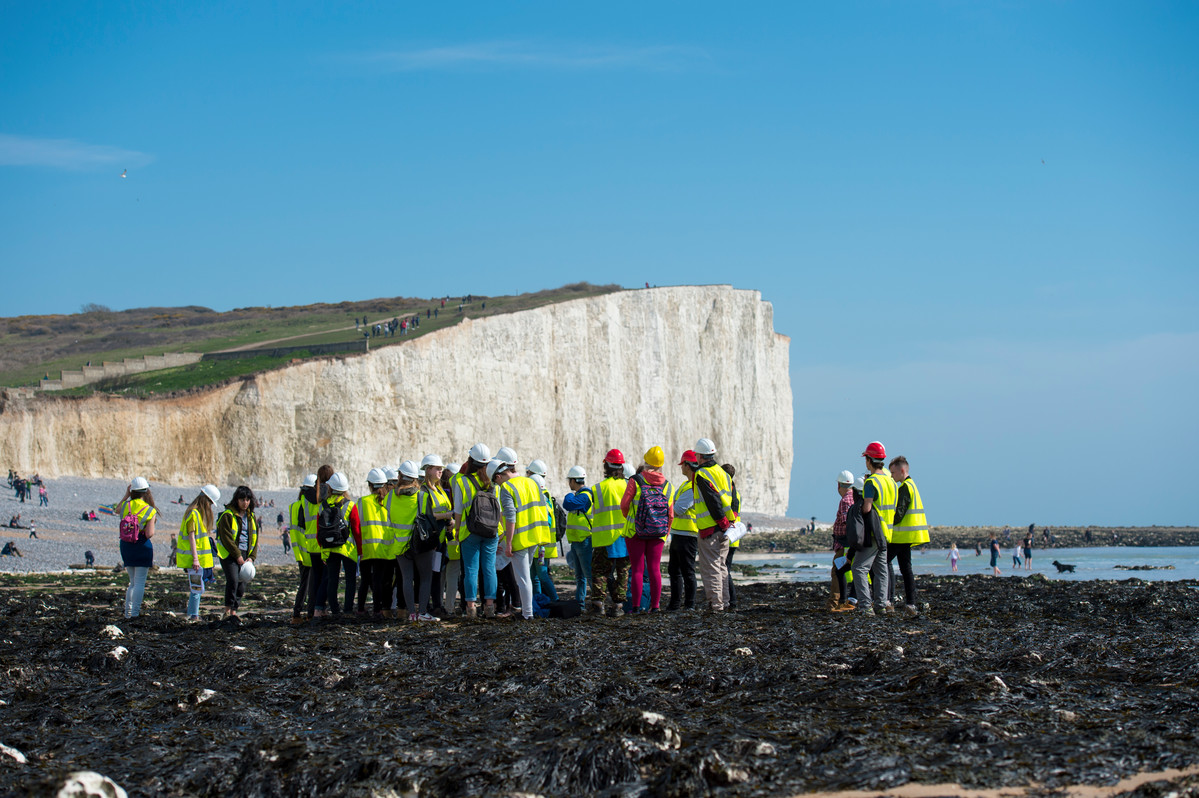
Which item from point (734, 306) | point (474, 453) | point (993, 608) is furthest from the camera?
point (734, 306)

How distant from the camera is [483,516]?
1016 cm

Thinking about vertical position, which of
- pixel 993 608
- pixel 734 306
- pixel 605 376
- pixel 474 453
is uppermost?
pixel 734 306

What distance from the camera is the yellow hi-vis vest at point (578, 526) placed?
12180 millimetres

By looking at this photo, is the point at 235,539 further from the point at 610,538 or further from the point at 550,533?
the point at 610,538

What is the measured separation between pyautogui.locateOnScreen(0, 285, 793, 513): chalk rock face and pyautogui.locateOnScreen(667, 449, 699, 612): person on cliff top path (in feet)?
141

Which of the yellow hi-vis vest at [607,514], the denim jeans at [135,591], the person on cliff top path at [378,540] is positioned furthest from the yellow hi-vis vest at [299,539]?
the yellow hi-vis vest at [607,514]

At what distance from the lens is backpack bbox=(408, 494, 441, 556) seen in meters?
10.5

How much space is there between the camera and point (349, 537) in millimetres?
11547

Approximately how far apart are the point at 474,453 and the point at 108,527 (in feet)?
94.4

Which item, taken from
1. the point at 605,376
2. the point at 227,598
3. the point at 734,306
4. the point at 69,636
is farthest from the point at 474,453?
the point at 734,306

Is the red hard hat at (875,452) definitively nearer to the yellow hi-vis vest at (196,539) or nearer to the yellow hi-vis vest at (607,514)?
the yellow hi-vis vest at (607,514)

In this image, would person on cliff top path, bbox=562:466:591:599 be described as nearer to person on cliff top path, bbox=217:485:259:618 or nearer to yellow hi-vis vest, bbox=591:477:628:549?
yellow hi-vis vest, bbox=591:477:628:549

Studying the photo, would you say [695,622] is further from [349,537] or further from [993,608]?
[993,608]

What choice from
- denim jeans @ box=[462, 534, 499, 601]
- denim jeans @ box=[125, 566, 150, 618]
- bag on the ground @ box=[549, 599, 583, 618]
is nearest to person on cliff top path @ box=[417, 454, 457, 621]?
denim jeans @ box=[462, 534, 499, 601]
